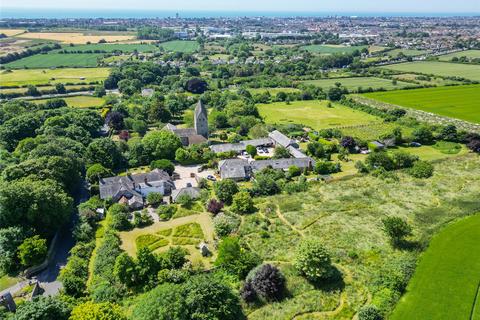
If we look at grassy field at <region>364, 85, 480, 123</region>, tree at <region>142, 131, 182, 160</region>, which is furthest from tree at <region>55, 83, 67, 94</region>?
grassy field at <region>364, 85, 480, 123</region>

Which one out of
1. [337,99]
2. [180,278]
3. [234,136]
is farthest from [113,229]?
[337,99]

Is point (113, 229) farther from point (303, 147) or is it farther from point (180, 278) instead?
point (303, 147)

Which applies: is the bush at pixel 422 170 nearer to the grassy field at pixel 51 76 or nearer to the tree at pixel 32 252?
the tree at pixel 32 252

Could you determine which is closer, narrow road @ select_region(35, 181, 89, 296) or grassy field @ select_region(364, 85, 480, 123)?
narrow road @ select_region(35, 181, 89, 296)

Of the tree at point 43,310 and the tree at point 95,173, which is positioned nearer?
the tree at point 43,310

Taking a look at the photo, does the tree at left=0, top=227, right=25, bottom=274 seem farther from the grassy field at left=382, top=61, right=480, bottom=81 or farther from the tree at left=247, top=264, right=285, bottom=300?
the grassy field at left=382, top=61, right=480, bottom=81

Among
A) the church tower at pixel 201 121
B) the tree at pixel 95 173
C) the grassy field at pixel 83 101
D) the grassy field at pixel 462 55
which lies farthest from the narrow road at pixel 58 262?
the grassy field at pixel 462 55
